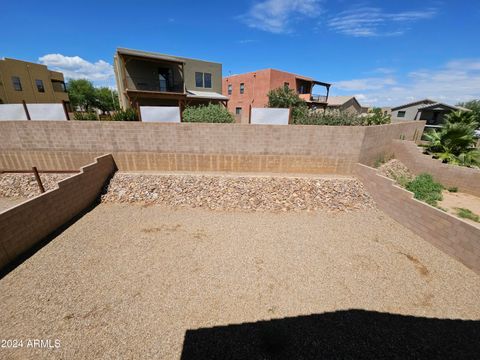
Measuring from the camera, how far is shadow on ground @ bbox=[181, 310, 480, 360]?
3.36 m

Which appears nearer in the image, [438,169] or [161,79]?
[438,169]

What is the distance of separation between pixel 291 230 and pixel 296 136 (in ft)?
14.5

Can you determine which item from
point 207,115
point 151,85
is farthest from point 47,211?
point 151,85

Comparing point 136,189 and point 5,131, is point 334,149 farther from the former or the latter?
point 5,131

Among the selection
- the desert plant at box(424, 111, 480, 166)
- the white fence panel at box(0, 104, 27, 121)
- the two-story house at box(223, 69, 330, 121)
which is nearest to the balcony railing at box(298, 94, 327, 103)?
the two-story house at box(223, 69, 330, 121)

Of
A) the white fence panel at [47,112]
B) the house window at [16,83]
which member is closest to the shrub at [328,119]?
the white fence panel at [47,112]

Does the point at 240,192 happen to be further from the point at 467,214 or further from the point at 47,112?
the point at 47,112

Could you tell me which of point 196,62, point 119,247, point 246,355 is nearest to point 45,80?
point 196,62

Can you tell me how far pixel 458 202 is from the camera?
30.6 feet

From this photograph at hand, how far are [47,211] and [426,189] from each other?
610 inches

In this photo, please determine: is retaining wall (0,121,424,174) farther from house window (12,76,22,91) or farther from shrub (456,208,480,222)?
house window (12,76,22,91)

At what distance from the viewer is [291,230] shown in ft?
22.0

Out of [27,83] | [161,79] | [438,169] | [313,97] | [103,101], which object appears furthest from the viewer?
[103,101]

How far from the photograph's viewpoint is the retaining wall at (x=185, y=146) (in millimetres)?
8883
